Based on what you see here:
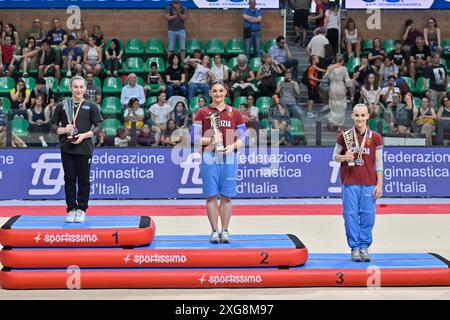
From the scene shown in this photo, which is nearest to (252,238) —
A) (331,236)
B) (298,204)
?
(331,236)

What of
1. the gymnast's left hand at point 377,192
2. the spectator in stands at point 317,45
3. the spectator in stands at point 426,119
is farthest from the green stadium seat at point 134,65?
the gymnast's left hand at point 377,192

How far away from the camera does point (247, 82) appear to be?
797 inches

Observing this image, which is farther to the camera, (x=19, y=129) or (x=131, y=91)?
(x=131, y=91)

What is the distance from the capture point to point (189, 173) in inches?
690

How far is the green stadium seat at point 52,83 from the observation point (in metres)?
20.1

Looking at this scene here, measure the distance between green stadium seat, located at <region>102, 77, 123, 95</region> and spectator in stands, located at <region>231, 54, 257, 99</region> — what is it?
283cm

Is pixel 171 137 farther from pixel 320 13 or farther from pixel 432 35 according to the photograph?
pixel 432 35

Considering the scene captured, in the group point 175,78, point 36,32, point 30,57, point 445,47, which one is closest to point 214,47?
point 175,78

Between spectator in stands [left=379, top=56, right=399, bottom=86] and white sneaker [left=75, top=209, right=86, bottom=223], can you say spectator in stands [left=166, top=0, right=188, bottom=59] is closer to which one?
spectator in stands [left=379, top=56, right=399, bottom=86]

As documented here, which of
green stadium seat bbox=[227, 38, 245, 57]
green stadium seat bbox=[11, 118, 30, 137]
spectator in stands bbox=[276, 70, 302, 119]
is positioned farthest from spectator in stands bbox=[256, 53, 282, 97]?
green stadium seat bbox=[11, 118, 30, 137]

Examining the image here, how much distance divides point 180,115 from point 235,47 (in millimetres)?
5265

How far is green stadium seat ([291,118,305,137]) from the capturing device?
17.8 metres

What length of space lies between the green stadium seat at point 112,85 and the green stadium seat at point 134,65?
0.79 m

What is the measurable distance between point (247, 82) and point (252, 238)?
10.5 meters
